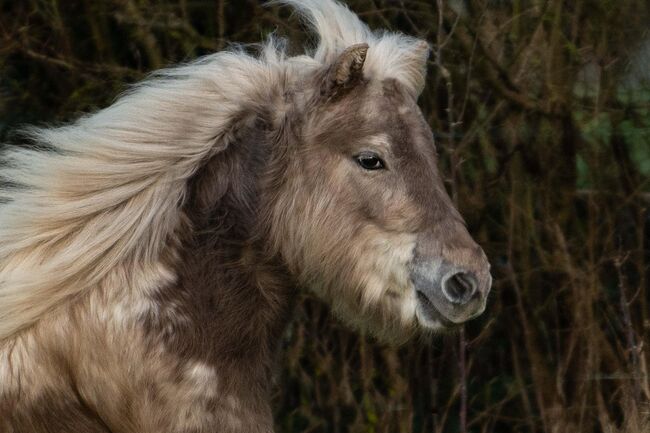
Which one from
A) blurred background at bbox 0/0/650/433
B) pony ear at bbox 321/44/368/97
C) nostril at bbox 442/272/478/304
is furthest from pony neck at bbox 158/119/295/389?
blurred background at bbox 0/0/650/433

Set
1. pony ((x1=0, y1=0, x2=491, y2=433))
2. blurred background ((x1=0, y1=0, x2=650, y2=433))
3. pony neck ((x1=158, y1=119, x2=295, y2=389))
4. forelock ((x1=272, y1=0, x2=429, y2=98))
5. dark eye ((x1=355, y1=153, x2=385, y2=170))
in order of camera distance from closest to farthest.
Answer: pony ((x1=0, y1=0, x2=491, y2=433)) → pony neck ((x1=158, y1=119, x2=295, y2=389)) → dark eye ((x1=355, y1=153, x2=385, y2=170)) → forelock ((x1=272, y1=0, x2=429, y2=98)) → blurred background ((x1=0, y1=0, x2=650, y2=433))

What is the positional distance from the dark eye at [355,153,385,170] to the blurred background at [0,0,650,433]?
2.75m

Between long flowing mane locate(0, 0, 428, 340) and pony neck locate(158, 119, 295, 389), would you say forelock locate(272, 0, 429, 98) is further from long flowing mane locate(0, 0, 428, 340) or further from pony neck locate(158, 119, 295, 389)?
pony neck locate(158, 119, 295, 389)

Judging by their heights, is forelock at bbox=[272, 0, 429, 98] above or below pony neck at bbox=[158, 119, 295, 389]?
above

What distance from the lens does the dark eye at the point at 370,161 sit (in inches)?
159

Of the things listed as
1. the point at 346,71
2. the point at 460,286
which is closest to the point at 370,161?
the point at 346,71

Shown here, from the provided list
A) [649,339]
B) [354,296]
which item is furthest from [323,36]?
[649,339]

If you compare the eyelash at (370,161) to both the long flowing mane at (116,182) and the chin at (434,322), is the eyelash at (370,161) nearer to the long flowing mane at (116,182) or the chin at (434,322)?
the long flowing mane at (116,182)

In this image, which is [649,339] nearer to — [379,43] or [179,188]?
[379,43]

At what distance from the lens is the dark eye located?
159 inches

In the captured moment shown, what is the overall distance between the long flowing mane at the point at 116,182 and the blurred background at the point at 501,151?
2.58 m

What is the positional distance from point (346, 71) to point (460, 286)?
0.84 metres

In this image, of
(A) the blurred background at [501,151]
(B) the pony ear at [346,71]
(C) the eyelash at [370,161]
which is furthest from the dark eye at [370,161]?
(A) the blurred background at [501,151]

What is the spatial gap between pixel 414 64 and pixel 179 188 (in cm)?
108
